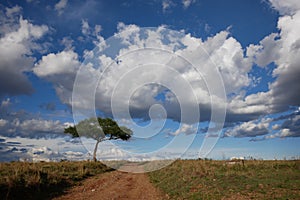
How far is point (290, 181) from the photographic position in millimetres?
15289

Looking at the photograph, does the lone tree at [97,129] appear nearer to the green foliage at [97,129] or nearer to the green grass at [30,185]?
the green foliage at [97,129]

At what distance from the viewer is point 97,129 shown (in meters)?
48.0

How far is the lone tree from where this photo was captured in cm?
4819

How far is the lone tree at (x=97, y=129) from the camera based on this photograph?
48188 millimetres

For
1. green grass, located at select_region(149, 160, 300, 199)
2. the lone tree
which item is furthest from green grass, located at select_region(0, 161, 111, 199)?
the lone tree

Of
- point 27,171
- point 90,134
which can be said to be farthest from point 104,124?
point 27,171

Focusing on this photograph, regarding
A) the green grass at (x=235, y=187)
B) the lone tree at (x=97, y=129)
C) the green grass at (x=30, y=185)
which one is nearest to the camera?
the green grass at (x=235, y=187)

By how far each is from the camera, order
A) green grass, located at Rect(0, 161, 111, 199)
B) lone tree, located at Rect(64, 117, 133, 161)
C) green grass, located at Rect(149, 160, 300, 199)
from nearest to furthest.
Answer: green grass, located at Rect(149, 160, 300, 199) < green grass, located at Rect(0, 161, 111, 199) < lone tree, located at Rect(64, 117, 133, 161)

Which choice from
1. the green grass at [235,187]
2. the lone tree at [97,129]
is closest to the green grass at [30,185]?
the green grass at [235,187]

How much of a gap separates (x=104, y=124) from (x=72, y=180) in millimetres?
28551

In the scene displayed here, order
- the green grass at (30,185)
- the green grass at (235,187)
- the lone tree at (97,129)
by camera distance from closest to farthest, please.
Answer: the green grass at (235,187) → the green grass at (30,185) → the lone tree at (97,129)

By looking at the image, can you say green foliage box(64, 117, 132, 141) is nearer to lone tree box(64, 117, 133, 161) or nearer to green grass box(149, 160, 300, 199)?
lone tree box(64, 117, 133, 161)

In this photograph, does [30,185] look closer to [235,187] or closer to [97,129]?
[235,187]

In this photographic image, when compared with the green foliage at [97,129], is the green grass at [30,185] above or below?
below
